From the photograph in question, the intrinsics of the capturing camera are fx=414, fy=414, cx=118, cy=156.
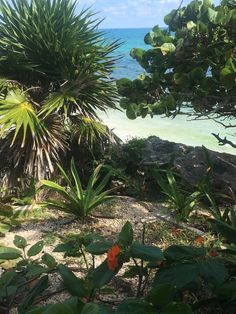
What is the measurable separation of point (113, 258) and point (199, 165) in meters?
2.93

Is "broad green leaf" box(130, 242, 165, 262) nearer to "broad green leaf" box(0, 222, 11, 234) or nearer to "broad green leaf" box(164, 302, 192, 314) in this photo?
"broad green leaf" box(164, 302, 192, 314)

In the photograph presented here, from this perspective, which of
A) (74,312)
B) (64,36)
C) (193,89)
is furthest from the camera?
(64,36)

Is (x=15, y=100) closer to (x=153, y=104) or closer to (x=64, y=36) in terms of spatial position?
(x=64, y=36)

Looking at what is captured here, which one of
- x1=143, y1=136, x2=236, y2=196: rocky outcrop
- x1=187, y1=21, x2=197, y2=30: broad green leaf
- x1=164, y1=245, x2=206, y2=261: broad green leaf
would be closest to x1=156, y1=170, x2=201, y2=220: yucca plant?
x1=143, y1=136, x2=236, y2=196: rocky outcrop

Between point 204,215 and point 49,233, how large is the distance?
1.31 meters

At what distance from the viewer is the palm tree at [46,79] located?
3.96 meters

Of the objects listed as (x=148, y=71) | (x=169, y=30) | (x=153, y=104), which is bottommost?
(x=153, y=104)

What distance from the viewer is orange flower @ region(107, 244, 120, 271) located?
1.27 meters

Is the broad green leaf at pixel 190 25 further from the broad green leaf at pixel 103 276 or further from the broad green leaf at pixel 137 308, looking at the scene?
the broad green leaf at pixel 137 308

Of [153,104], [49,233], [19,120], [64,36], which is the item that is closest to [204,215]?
[49,233]

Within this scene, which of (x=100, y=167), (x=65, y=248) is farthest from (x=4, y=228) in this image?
(x=65, y=248)

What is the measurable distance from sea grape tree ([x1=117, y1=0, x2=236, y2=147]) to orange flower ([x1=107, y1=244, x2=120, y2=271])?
0.98 meters

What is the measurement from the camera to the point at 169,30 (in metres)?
2.30

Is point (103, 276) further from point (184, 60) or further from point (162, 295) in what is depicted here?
point (184, 60)
